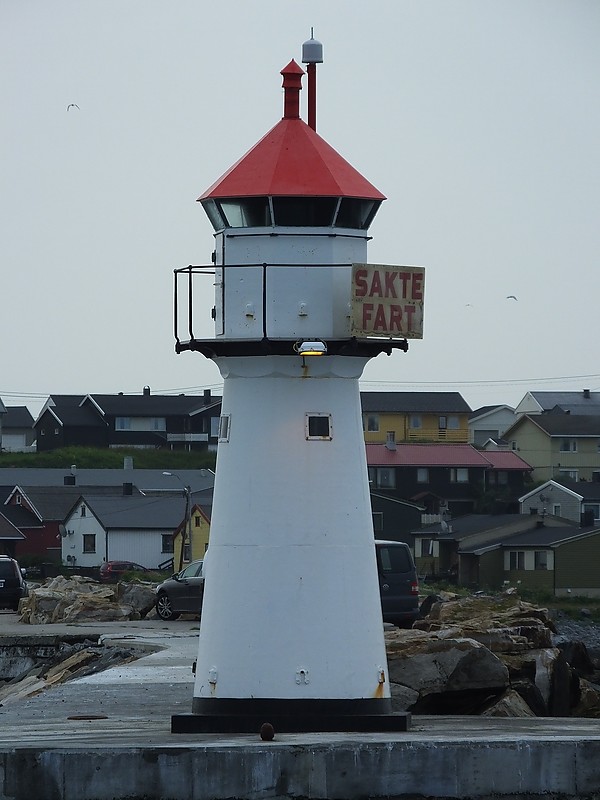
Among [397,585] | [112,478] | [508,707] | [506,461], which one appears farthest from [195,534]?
[508,707]

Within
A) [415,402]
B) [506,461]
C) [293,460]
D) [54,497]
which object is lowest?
[293,460]

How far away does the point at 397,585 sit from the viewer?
30.2m

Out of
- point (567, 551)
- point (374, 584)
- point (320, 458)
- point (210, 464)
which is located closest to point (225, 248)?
point (320, 458)

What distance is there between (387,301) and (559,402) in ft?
372

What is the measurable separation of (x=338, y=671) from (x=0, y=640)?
655 inches

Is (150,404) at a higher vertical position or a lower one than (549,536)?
higher

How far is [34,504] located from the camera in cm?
8412

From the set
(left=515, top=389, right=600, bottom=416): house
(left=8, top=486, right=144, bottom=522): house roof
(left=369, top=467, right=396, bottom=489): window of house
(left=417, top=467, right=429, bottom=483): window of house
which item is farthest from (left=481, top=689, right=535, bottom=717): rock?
(left=515, top=389, right=600, bottom=416): house

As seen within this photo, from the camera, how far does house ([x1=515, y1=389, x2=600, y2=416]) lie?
12444cm

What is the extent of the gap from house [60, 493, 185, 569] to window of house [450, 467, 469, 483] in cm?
1858

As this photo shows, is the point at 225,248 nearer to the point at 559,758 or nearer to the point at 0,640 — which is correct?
the point at 559,758

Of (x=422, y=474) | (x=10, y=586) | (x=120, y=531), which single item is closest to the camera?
(x=10, y=586)

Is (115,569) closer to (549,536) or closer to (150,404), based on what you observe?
(549,536)

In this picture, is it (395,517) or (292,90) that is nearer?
(292,90)
